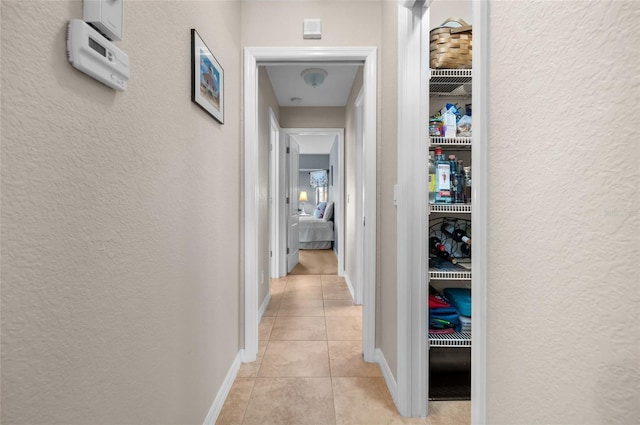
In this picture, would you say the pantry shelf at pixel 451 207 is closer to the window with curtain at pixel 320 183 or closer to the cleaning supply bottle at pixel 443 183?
the cleaning supply bottle at pixel 443 183

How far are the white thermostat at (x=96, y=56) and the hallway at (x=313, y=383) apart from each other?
5.13ft

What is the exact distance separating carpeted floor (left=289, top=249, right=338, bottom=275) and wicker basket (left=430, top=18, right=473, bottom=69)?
11.5 ft

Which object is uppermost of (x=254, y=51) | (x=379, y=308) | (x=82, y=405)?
(x=254, y=51)

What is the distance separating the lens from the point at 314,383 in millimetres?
1834

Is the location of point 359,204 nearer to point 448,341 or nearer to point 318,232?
point 448,341

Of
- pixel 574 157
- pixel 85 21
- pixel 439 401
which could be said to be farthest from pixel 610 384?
pixel 439 401

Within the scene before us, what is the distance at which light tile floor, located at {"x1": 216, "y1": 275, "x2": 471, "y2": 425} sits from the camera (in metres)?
1.56

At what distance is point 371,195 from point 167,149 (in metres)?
1.34

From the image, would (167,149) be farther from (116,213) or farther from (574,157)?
(574,157)

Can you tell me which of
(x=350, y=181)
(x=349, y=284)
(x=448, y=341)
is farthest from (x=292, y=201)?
(x=448, y=341)

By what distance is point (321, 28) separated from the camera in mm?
2047

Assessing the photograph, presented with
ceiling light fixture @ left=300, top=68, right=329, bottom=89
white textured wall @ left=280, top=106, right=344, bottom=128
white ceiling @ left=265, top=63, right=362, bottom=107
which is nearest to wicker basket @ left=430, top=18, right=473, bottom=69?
white ceiling @ left=265, top=63, right=362, bottom=107

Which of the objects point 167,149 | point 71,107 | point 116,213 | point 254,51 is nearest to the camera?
point 71,107

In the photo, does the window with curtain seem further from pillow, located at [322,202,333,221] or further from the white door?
the white door
